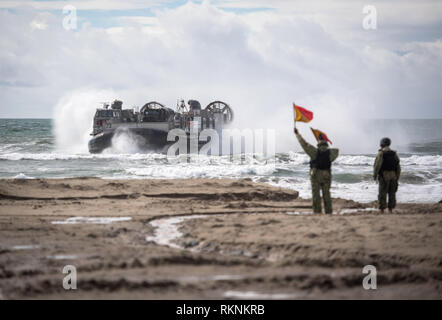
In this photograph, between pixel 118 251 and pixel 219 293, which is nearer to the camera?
pixel 219 293

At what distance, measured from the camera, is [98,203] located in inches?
359

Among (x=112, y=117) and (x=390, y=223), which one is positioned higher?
(x=112, y=117)

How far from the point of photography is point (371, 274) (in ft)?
14.7

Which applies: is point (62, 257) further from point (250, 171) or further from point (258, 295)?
point (250, 171)

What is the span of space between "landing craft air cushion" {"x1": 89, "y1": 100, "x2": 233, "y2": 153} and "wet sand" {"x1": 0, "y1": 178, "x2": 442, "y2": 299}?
17204mm

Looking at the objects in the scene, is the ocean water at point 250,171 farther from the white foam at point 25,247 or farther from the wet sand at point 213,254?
the white foam at point 25,247

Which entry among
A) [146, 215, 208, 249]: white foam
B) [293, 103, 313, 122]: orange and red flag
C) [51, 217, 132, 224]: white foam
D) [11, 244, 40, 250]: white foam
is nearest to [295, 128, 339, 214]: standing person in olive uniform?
[293, 103, 313, 122]: orange and red flag

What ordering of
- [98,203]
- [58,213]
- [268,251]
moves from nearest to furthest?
[268,251] → [58,213] → [98,203]

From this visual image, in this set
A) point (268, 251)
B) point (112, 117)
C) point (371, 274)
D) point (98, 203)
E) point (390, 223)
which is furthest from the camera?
point (112, 117)

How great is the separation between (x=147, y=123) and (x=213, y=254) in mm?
21378

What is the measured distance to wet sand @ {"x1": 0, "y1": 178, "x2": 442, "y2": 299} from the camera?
4.27 meters
